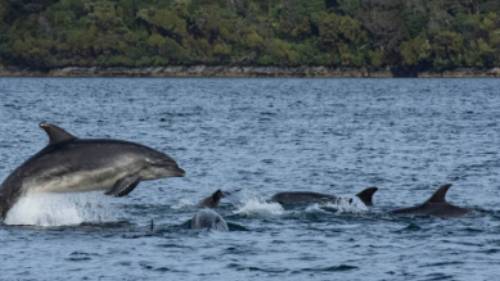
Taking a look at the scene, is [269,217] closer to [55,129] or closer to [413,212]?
[413,212]

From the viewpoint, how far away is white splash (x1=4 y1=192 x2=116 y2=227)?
2773cm

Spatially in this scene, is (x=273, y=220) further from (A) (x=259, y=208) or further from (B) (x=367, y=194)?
(B) (x=367, y=194)

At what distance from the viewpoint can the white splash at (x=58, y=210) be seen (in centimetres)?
2773

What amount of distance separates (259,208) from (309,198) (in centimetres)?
203

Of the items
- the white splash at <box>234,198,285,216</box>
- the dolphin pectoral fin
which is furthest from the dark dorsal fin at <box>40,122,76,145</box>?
the white splash at <box>234,198,285,216</box>

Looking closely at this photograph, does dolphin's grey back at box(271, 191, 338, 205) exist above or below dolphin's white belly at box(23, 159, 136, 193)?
below

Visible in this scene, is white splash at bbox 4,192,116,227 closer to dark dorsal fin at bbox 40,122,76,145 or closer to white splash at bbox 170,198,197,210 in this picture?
dark dorsal fin at bbox 40,122,76,145

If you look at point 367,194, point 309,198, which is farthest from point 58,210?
point 367,194

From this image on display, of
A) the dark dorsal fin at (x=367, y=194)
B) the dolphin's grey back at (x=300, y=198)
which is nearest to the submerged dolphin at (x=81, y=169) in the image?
the dolphin's grey back at (x=300, y=198)

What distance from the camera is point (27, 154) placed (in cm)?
5322

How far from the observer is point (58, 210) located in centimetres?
3067

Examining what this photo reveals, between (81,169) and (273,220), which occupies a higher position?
(81,169)

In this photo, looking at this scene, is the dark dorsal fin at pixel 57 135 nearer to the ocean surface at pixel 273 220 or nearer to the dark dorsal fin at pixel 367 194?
the ocean surface at pixel 273 220

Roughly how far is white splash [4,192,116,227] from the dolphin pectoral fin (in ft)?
5.32
